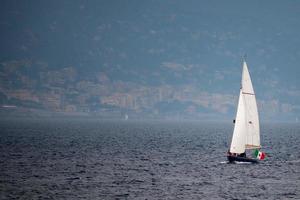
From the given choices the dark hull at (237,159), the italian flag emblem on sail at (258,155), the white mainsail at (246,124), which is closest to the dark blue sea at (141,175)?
the dark hull at (237,159)

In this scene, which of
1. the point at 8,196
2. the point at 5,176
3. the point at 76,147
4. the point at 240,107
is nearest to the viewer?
the point at 8,196

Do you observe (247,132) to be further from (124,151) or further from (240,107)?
(124,151)

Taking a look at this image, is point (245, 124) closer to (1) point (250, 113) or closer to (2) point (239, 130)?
(2) point (239, 130)

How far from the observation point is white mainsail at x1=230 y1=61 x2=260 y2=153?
94.9 m

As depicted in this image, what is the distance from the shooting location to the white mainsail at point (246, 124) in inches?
3735

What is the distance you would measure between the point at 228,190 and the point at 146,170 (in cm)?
2231

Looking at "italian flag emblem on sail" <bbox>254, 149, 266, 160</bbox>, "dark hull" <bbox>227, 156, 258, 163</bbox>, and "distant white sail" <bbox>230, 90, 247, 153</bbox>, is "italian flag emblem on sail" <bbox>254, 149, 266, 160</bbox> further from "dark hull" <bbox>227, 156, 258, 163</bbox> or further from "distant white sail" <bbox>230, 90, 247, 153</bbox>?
"distant white sail" <bbox>230, 90, 247, 153</bbox>

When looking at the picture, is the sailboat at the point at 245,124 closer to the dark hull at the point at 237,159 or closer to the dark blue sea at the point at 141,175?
the dark hull at the point at 237,159

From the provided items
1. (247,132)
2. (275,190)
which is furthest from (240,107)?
(275,190)

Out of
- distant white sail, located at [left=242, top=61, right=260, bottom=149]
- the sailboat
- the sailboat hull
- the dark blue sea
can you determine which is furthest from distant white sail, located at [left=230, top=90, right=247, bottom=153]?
the dark blue sea

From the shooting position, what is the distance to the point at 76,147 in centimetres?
14038

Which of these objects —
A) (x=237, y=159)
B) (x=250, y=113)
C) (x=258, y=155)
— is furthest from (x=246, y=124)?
(x=258, y=155)

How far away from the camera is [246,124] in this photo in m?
96.9

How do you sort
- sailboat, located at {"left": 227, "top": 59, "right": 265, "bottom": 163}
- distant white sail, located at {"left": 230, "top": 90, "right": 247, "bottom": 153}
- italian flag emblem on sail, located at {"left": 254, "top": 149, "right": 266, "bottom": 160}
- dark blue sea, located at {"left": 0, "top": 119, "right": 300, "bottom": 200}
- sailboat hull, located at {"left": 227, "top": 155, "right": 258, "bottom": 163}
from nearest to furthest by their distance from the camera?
dark blue sea, located at {"left": 0, "top": 119, "right": 300, "bottom": 200} → sailboat, located at {"left": 227, "top": 59, "right": 265, "bottom": 163} → distant white sail, located at {"left": 230, "top": 90, "right": 247, "bottom": 153} → sailboat hull, located at {"left": 227, "top": 155, "right": 258, "bottom": 163} → italian flag emblem on sail, located at {"left": 254, "top": 149, "right": 266, "bottom": 160}
